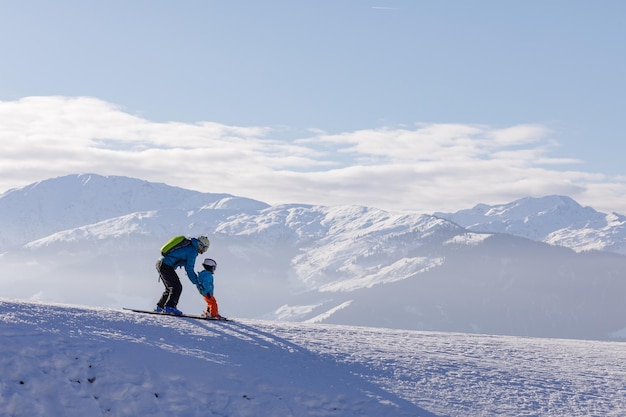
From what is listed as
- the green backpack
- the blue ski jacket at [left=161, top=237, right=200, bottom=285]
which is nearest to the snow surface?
the blue ski jacket at [left=161, top=237, right=200, bottom=285]

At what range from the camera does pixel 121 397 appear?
14.4 metres

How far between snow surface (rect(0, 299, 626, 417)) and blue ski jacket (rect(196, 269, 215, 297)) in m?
1.25

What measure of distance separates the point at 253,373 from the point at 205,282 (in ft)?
19.1

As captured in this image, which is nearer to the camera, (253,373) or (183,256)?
(253,373)

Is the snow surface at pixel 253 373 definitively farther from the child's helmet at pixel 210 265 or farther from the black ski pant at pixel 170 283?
the child's helmet at pixel 210 265

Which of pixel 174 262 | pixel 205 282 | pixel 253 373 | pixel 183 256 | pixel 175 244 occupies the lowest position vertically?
pixel 253 373

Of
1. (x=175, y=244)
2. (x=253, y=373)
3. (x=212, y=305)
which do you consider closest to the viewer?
(x=253, y=373)

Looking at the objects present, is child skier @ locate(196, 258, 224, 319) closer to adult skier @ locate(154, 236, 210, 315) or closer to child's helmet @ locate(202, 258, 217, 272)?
child's helmet @ locate(202, 258, 217, 272)

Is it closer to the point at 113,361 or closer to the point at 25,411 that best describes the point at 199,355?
the point at 113,361

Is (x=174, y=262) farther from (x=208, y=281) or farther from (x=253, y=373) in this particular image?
(x=253, y=373)

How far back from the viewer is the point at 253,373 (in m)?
16.2

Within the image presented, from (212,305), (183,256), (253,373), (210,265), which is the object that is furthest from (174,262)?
(253,373)

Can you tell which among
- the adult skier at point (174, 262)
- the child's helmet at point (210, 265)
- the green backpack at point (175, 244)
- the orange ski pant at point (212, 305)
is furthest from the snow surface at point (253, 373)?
the green backpack at point (175, 244)

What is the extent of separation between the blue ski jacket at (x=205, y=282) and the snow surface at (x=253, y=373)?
1.25 meters
